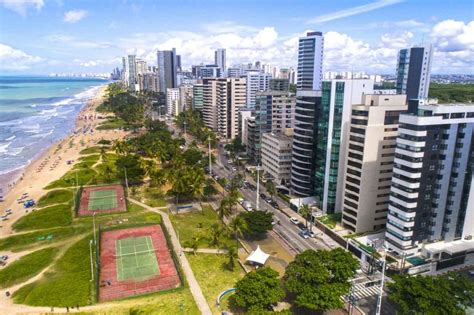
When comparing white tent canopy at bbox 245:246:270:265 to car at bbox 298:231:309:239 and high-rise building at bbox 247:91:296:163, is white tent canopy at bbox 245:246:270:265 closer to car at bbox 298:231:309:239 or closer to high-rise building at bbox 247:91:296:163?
car at bbox 298:231:309:239

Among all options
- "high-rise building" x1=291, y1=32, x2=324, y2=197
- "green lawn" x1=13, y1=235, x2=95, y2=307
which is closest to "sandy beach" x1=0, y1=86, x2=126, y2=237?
"green lawn" x1=13, y1=235, x2=95, y2=307

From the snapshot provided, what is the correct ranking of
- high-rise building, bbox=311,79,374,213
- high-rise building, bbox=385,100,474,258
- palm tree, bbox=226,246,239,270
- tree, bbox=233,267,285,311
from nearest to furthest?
1. tree, bbox=233,267,285,311
2. palm tree, bbox=226,246,239,270
3. high-rise building, bbox=385,100,474,258
4. high-rise building, bbox=311,79,374,213

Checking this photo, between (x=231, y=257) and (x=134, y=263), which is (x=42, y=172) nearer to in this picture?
(x=134, y=263)

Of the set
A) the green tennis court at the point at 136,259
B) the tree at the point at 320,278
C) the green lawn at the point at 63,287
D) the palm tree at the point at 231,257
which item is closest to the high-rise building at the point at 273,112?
the green tennis court at the point at 136,259

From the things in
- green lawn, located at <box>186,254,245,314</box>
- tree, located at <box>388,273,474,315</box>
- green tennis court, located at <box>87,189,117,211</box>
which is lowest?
green lawn, located at <box>186,254,245,314</box>

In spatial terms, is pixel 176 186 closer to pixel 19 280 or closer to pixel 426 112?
pixel 19 280

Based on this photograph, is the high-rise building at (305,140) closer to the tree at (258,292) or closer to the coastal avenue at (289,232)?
the coastal avenue at (289,232)
